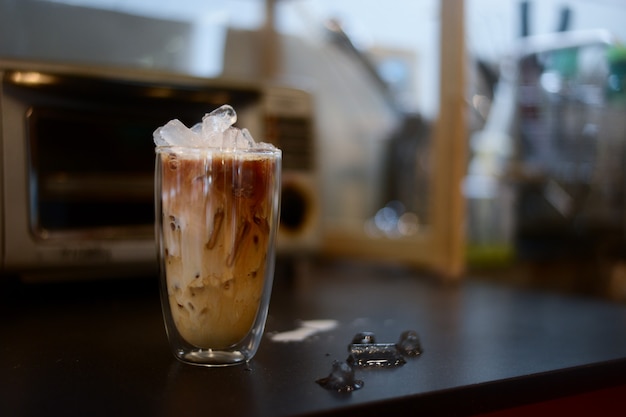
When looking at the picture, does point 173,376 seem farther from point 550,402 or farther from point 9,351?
point 550,402

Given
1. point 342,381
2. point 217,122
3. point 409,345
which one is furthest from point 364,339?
point 217,122

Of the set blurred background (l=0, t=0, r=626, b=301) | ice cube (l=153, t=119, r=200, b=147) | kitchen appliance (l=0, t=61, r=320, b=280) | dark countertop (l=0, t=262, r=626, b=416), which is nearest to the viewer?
dark countertop (l=0, t=262, r=626, b=416)

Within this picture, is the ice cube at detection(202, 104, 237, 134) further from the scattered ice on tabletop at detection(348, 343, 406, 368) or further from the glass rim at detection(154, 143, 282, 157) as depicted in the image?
the scattered ice on tabletop at detection(348, 343, 406, 368)

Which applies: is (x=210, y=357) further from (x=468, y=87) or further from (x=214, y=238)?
(x=468, y=87)

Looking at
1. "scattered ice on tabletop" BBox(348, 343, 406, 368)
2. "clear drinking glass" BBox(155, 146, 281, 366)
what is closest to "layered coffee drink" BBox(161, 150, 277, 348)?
"clear drinking glass" BBox(155, 146, 281, 366)

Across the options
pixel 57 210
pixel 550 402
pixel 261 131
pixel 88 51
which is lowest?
pixel 550 402

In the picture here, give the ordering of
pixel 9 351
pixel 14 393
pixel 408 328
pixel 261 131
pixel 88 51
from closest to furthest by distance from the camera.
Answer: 1. pixel 14 393
2. pixel 9 351
3. pixel 408 328
4. pixel 261 131
5. pixel 88 51

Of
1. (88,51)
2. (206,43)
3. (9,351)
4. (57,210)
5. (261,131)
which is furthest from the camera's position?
(206,43)

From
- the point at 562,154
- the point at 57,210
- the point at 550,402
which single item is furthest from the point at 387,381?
the point at 562,154
